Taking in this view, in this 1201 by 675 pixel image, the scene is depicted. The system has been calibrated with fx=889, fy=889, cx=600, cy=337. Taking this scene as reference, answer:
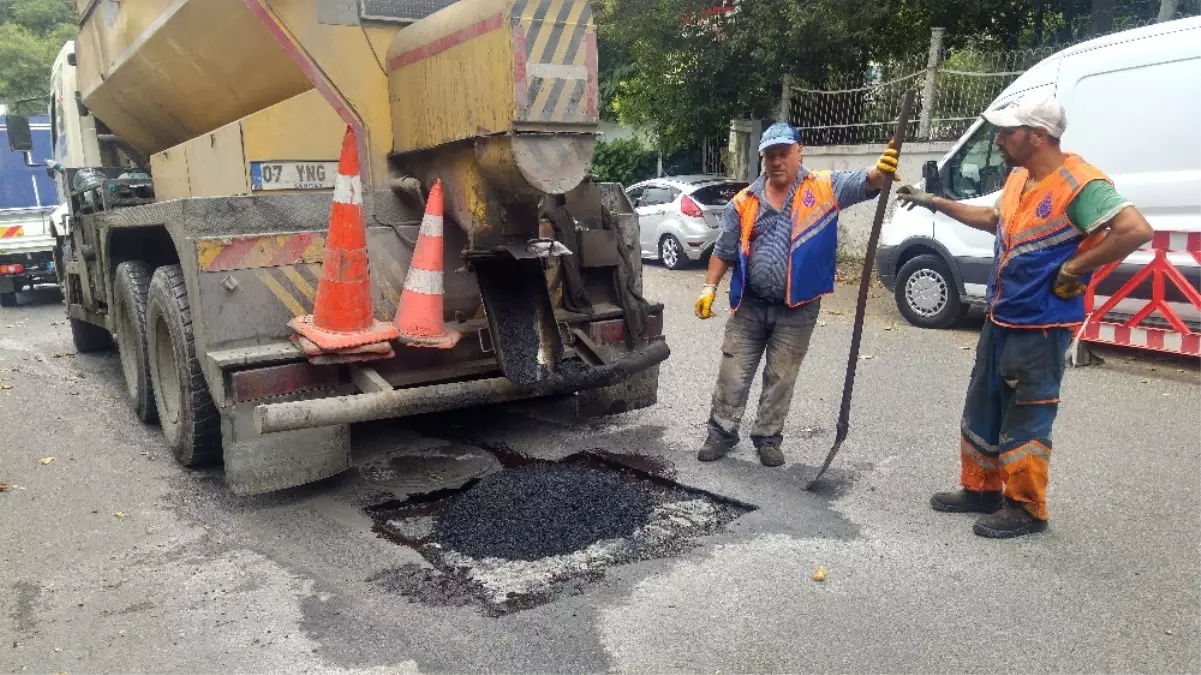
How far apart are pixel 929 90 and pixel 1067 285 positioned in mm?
10362

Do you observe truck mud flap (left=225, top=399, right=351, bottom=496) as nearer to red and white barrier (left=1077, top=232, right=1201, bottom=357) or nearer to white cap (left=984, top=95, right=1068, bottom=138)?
white cap (left=984, top=95, right=1068, bottom=138)

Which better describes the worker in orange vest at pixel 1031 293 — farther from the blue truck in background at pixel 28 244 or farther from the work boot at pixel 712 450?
the blue truck in background at pixel 28 244

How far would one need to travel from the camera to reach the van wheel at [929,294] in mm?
8711

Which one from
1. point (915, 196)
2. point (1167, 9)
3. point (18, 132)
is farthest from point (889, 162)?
point (18, 132)

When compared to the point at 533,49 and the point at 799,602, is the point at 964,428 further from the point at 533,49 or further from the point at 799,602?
the point at 533,49

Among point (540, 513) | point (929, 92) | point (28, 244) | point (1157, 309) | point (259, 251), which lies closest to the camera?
point (540, 513)

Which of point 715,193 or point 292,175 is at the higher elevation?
point 292,175

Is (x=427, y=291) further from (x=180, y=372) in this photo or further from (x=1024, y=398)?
(x=1024, y=398)

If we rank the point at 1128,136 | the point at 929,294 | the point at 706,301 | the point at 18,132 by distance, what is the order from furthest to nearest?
the point at 929,294, the point at 18,132, the point at 1128,136, the point at 706,301

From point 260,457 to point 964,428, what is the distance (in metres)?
3.24

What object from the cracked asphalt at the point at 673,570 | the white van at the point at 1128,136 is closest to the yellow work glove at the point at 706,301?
the cracked asphalt at the point at 673,570

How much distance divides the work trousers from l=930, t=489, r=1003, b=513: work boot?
0.12 metres

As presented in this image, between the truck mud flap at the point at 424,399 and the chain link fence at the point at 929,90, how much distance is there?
936 centimetres

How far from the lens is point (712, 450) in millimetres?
4859
